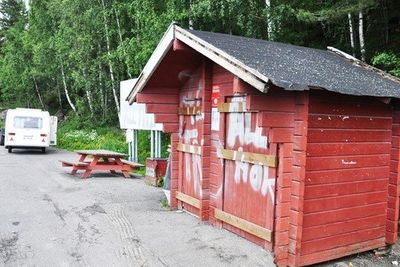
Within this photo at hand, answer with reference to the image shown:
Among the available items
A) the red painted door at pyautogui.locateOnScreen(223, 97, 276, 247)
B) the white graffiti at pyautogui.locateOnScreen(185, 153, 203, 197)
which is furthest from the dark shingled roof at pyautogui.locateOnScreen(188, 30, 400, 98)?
the white graffiti at pyautogui.locateOnScreen(185, 153, 203, 197)

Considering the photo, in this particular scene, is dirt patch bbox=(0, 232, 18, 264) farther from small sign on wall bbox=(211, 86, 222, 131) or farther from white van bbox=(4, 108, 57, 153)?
white van bbox=(4, 108, 57, 153)

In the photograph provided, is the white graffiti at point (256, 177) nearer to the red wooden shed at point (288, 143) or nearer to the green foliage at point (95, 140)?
the red wooden shed at point (288, 143)

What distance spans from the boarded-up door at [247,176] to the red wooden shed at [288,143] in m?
0.01

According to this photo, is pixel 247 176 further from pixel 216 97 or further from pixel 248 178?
pixel 216 97

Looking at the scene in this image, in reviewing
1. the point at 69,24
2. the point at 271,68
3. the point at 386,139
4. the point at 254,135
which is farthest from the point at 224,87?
the point at 69,24

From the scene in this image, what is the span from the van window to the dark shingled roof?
15745mm

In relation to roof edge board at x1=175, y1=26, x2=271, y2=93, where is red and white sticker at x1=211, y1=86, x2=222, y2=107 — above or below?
below

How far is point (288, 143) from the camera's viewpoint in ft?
16.8

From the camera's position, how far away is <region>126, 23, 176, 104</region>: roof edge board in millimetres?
6293

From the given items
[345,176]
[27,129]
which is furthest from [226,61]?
[27,129]

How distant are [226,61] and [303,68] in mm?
1049

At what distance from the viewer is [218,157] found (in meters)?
6.52

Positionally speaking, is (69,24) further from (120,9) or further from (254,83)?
(254,83)

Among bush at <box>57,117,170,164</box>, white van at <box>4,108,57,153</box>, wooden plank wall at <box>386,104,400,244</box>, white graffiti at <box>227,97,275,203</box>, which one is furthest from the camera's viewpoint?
white van at <box>4,108,57,153</box>
